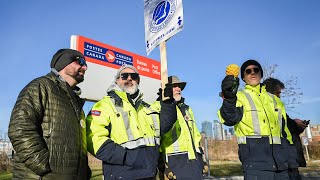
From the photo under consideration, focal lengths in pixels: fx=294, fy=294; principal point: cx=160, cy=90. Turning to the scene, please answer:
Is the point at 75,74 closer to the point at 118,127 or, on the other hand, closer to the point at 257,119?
the point at 118,127

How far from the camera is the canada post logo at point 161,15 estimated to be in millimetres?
4110

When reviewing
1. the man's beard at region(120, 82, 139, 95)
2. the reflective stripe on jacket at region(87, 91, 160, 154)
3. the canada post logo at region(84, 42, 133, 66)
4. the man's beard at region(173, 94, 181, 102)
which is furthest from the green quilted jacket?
the canada post logo at region(84, 42, 133, 66)

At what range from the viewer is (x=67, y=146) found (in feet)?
9.07

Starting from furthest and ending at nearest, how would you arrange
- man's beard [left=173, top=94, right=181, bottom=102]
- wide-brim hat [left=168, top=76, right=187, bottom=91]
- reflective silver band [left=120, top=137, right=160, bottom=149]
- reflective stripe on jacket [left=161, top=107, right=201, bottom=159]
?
wide-brim hat [left=168, top=76, right=187, bottom=91] < man's beard [left=173, top=94, right=181, bottom=102] < reflective stripe on jacket [left=161, top=107, right=201, bottom=159] < reflective silver band [left=120, top=137, right=160, bottom=149]

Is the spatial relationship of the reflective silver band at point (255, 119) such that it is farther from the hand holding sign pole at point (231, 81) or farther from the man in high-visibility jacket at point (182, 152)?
the man in high-visibility jacket at point (182, 152)

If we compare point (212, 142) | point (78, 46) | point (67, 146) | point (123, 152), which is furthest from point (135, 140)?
point (212, 142)

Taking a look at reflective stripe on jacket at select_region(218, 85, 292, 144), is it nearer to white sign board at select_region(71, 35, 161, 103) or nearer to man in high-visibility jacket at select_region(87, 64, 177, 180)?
man in high-visibility jacket at select_region(87, 64, 177, 180)

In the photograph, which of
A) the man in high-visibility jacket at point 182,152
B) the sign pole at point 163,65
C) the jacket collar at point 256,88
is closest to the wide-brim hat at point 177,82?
the man in high-visibility jacket at point 182,152

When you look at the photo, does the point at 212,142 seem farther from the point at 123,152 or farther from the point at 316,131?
the point at 123,152

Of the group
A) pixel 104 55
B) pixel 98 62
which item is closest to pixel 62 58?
pixel 98 62

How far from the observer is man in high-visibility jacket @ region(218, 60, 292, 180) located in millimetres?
3314

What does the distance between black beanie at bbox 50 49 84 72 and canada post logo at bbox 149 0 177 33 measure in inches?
54.2

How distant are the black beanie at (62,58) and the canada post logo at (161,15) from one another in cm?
→ 138

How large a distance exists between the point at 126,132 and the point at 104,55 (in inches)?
122
